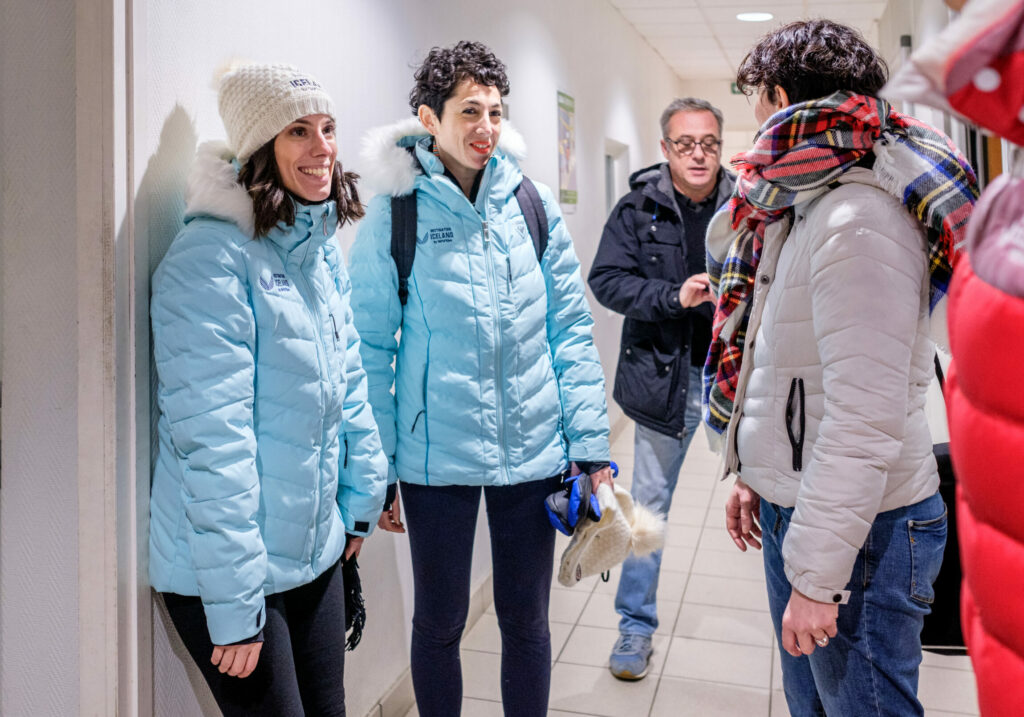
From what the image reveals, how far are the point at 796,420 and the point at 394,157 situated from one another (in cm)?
118

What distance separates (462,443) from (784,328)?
88 centimetres

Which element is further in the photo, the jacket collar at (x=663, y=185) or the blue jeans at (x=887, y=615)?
the jacket collar at (x=663, y=185)

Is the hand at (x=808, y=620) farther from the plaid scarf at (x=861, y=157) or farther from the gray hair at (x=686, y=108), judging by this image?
the gray hair at (x=686, y=108)

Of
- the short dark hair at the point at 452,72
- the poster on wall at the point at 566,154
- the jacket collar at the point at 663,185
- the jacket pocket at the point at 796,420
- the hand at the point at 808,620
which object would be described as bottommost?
the hand at the point at 808,620

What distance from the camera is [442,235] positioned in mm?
2209

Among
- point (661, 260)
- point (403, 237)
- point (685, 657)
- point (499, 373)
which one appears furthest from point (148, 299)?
point (685, 657)

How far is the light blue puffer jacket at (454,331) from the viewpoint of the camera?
2.18 meters

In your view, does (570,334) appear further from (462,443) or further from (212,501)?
(212,501)

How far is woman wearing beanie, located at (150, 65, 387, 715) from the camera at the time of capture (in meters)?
1.57

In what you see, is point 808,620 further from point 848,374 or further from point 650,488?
point 650,488

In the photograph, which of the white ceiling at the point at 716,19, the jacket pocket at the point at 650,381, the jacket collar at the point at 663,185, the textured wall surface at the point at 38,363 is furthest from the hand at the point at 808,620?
the white ceiling at the point at 716,19

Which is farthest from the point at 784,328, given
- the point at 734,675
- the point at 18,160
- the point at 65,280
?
the point at 734,675

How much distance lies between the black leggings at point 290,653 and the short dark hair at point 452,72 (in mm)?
1127

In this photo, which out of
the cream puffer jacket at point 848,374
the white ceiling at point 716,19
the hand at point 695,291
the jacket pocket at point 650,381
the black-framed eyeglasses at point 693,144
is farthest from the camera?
the white ceiling at point 716,19
